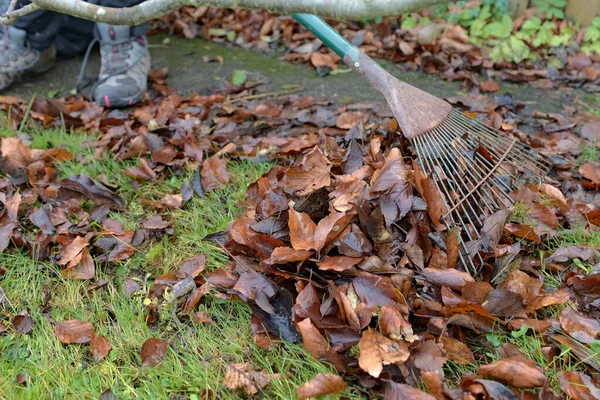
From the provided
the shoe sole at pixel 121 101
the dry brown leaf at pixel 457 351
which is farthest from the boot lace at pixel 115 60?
the dry brown leaf at pixel 457 351

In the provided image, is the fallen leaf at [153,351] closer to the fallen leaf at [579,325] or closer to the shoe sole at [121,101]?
the fallen leaf at [579,325]

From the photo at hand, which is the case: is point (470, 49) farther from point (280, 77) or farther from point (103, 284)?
point (103, 284)

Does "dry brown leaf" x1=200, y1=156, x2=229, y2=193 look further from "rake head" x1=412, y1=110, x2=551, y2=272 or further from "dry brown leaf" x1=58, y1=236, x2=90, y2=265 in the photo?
"rake head" x1=412, y1=110, x2=551, y2=272

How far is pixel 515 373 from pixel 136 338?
0.97 meters

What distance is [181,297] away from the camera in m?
1.55

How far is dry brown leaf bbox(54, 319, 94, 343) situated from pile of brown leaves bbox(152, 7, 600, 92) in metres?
1.83

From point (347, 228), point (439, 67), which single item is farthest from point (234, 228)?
point (439, 67)

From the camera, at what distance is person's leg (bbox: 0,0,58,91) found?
2.69 m

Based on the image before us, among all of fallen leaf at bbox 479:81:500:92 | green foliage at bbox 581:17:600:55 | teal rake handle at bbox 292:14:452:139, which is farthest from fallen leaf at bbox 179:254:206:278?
green foliage at bbox 581:17:600:55

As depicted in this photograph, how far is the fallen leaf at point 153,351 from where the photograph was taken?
1.40 meters

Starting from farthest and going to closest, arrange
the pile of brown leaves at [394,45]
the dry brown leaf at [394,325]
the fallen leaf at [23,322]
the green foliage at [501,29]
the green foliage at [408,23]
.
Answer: the green foliage at [408,23] → the green foliage at [501,29] → the pile of brown leaves at [394,45] → the fallen leaf at [23,322] → the dry brown leaf at [394,325]

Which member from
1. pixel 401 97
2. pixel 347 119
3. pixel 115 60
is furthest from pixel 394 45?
pixel 115 60

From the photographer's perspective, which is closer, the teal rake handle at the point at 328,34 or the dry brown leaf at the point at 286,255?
the dry brown leaf at the point at 286,255

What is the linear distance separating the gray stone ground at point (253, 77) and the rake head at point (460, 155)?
0.77m
